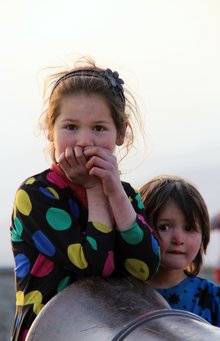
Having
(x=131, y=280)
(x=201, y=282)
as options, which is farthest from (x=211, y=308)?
(x=131, y=280)

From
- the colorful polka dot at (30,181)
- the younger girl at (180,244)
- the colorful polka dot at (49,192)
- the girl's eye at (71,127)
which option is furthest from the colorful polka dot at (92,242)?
the younger girl at (180,244)

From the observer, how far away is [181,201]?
177 inches

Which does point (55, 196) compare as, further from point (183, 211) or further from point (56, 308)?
point (183, 211)

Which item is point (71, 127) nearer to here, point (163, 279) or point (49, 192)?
point (49, 192)

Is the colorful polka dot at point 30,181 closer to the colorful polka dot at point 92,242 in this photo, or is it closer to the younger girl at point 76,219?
the younger girl at point 76,219

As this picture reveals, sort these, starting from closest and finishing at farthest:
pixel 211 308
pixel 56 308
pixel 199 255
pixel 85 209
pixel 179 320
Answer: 1. pixel 179 320
2. pixel 56 308
3. pixel 85 209
4. pixel 211 308
5. pixel 199 255

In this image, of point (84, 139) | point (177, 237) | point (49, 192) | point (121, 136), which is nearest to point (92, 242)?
point (49, 192)

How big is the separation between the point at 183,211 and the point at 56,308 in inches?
44.9

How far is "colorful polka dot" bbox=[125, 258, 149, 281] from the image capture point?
12.3 feet

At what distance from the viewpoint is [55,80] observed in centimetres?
414

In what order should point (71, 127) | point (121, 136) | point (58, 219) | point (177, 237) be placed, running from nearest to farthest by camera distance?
point (58, 219) → point (71, 127) → point (121, 136) → point (177, 237)

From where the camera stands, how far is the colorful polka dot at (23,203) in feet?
12.2

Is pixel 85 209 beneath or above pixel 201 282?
above

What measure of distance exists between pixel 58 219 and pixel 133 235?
1.02 feet
